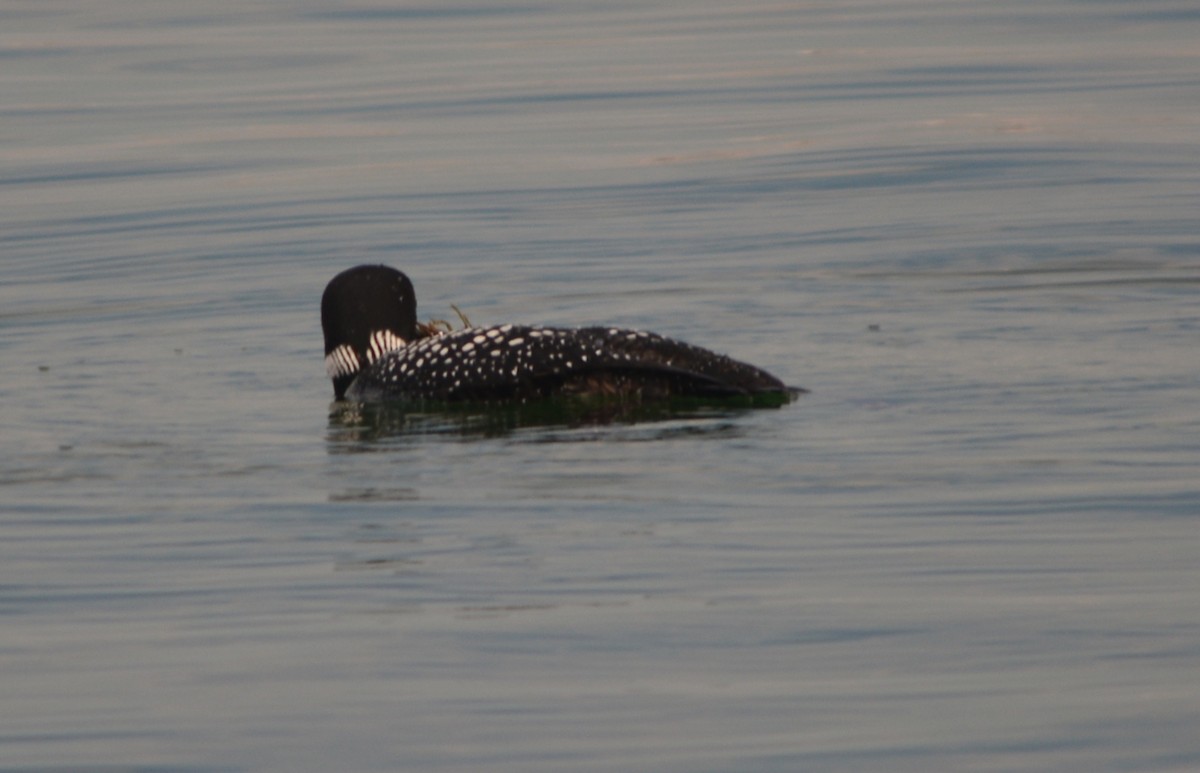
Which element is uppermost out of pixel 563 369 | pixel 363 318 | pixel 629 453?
pixel 363 318

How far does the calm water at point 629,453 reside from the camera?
4660 millimetres

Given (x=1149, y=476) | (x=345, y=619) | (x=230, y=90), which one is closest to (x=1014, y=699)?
(x=345, y=619)

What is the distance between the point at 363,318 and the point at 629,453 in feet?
6.38

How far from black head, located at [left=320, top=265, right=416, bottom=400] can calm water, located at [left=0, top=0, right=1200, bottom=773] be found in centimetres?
25

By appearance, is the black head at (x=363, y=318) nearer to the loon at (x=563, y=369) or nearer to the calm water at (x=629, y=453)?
the calm water at (x=629, y=453)

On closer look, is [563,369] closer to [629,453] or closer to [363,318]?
[629,453]

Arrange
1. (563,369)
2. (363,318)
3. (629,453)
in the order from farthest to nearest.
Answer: (363,318), (563,369), (629,453)

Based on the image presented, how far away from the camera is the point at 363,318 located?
866 centimetres

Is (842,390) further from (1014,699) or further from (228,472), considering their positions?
(1014,699)

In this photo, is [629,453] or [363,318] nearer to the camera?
[629,453]

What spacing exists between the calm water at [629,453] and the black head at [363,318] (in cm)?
25

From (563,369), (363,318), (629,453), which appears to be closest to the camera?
(629,453)

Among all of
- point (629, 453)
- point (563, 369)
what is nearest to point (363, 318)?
point (563, 369)

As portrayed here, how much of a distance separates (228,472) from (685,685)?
2560mm
